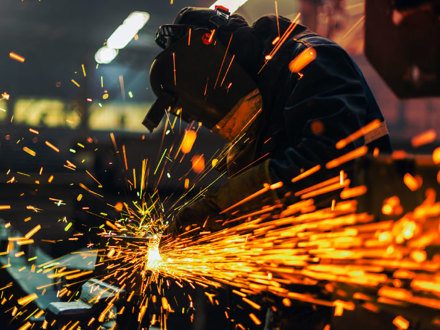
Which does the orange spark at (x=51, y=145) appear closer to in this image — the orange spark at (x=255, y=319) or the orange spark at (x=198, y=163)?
the orange spark at (x=198, y=163)

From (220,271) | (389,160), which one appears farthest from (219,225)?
(389,160)

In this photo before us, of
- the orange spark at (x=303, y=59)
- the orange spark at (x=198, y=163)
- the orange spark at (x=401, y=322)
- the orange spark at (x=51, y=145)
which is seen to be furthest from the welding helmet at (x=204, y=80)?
the orange spark at (x=51, y=145)

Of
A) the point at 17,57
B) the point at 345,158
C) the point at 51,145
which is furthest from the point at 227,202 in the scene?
the point at 17,57

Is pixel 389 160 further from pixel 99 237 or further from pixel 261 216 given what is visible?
pixel 99 237

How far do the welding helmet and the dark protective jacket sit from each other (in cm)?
7

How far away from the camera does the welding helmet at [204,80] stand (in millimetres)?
2182

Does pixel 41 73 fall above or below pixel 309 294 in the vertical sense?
above

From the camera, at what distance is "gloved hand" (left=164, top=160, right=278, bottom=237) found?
72.6 inches

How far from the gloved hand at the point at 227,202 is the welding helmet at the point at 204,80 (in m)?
0.36

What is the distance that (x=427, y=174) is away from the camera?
92 cm

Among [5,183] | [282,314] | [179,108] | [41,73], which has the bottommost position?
[282,314]

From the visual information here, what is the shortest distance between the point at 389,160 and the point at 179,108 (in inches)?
65.3

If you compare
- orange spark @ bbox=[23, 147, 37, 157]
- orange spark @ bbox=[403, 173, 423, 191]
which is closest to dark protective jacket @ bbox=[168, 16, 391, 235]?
orange spark @ bbox=[403, 173, 423, 191]

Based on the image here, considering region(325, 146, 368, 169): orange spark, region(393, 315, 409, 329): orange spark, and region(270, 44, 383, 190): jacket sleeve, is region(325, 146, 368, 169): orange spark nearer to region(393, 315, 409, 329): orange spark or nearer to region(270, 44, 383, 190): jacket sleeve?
region(270, 44, 383, 190): jacket sleeve
